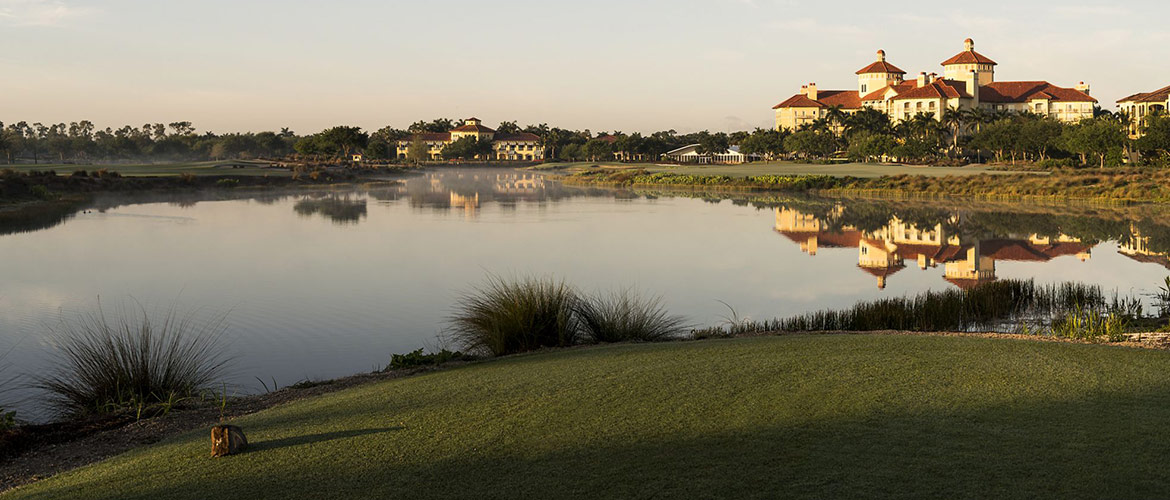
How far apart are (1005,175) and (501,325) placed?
194 feet

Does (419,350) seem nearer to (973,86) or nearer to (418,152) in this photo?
(973,86)

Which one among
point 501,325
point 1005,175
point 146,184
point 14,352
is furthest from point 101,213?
point 1005,175

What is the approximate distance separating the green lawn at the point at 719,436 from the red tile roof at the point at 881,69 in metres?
160

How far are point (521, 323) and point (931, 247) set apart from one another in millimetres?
20154

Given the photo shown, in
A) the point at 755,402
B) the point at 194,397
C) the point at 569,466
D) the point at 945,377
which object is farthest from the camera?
the point at 194,397

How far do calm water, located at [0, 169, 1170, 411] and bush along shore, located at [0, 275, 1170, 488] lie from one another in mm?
740

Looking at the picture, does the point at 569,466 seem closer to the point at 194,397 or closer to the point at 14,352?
the point at 194,397

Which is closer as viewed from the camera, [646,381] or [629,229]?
[646,381]

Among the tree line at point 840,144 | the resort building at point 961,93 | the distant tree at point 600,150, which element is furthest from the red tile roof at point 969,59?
the distant tree at point 600,150

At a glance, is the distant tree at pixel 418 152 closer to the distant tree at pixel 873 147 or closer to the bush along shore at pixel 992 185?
the distant tree at pixel 873 147

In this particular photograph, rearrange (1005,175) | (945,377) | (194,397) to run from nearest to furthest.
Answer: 1. (945,377)
2. (194,397)
3. (1005,175)

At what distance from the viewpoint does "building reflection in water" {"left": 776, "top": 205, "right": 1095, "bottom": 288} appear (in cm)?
2259

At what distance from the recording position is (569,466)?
543 cm

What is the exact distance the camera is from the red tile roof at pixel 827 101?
160 m
